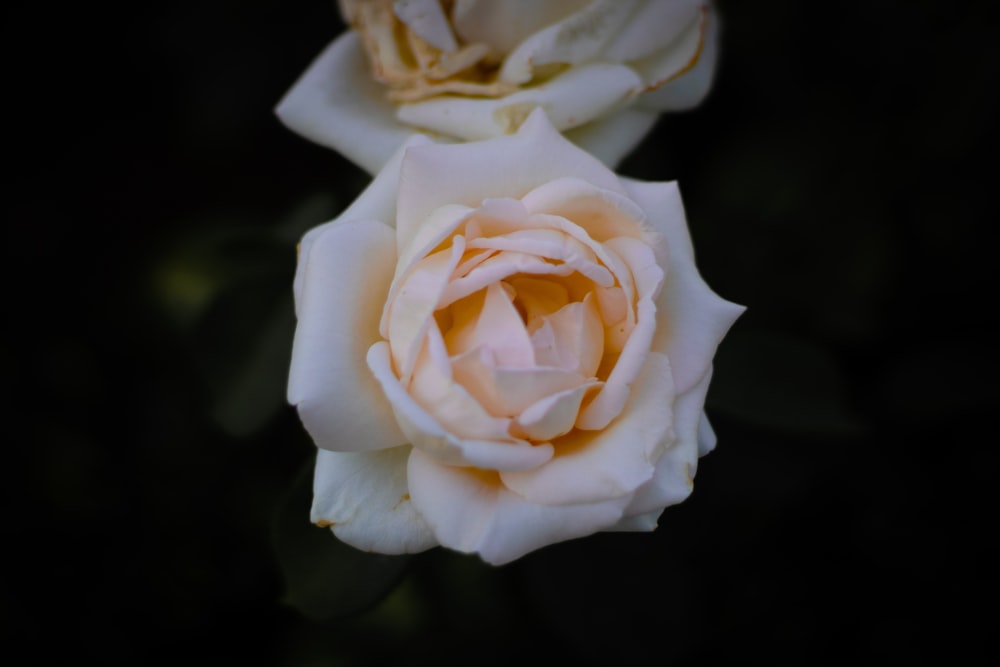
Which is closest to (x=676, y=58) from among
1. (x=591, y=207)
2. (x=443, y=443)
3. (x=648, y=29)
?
(x=648, y=29)

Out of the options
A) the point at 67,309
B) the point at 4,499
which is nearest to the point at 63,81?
the point at 67,309

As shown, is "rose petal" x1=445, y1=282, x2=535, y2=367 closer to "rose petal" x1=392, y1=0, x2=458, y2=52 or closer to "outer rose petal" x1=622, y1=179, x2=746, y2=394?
"outer rose petal" x1=622, y1=179, x2=746, y2=394

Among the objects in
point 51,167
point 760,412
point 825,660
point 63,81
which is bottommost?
point 825,660

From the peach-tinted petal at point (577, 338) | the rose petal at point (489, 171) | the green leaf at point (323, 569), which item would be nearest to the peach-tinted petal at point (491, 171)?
the rose petal at point (489, 171)

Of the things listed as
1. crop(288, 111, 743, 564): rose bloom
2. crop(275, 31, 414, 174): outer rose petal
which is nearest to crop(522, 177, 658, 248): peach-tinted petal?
crop(288, 111, 743, 564): rose bloom

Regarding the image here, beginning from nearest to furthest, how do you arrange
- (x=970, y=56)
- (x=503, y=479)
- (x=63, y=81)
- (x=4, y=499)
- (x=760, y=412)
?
(x=503, y=479), (x=760, y=412), (x=970, y=56), (x=4, y=499), (x=63, y=81)

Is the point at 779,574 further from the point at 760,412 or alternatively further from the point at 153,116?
the point at 153,116
